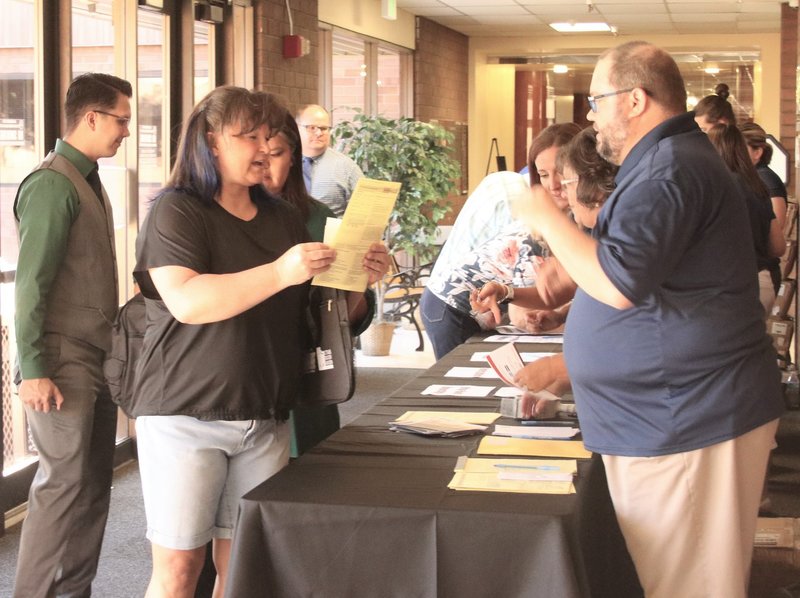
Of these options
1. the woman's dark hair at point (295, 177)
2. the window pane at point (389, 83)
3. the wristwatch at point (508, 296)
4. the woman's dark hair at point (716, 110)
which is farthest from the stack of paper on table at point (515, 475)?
the window pane at point (389, 83)

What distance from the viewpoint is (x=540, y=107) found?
51.0 feet

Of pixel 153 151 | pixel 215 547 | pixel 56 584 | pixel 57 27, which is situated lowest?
pixel 56 584

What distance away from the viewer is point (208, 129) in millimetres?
2369

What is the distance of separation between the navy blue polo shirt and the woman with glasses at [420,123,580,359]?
A: 141 cm

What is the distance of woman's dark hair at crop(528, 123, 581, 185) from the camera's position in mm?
3713

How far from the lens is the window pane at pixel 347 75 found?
10.2 metres

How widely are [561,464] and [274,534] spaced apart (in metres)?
0.67

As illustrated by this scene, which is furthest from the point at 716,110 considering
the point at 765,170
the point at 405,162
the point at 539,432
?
the point at 405,162

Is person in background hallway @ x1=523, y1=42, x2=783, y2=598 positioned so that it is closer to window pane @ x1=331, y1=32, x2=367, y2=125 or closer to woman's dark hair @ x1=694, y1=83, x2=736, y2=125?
woman's dark hair @ x1=694, y1=83, x2=736, y2=125

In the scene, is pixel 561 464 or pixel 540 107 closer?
pixel 561 464

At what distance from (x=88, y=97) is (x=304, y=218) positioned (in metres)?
0.80

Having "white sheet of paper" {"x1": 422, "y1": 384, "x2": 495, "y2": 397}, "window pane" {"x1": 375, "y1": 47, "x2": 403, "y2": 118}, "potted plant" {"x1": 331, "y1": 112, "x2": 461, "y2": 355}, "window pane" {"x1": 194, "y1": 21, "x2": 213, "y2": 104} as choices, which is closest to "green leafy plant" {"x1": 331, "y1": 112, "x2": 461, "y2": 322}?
"potted plant" {"x1": 331, "y1": 112, "x2": 461, "y2": 355}

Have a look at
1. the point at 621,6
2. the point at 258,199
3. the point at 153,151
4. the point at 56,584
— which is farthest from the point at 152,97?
the point at 621,6

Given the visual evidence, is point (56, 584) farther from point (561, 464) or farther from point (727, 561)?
point (727, 561)
